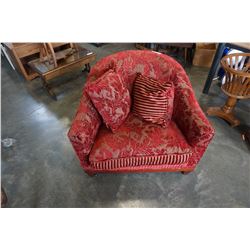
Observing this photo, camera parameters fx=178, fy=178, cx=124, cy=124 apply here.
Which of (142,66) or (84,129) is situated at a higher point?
(142,66)

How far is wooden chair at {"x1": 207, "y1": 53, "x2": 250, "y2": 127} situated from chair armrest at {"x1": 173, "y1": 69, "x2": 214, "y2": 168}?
539 mm

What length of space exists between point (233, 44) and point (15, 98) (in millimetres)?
2664

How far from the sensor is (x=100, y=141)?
4.17ft

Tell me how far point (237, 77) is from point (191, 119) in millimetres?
719

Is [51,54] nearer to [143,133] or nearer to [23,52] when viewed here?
[23,52]

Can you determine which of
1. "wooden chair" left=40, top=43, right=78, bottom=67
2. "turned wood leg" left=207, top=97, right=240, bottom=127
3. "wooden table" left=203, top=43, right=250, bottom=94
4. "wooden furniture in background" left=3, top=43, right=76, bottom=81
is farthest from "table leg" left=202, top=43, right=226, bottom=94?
"wooden furniture in background" left=3, top=43, right=76, bottom=81

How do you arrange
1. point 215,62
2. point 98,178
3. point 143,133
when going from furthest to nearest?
point 215,62 < point 98,178 < point 143,133

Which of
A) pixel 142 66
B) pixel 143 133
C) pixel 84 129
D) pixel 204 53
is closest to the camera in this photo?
pixel 84 129

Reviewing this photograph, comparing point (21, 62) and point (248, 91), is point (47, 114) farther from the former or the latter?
point (248, 91)

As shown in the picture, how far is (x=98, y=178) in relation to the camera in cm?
154

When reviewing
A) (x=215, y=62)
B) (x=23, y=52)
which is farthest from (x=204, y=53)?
(x=23, y=52)

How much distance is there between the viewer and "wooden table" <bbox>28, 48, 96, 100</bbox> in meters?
2.17

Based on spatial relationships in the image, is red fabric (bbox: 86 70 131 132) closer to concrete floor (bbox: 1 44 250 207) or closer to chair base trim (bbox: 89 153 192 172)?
chair base trim (bbox: 89 153 192 172)
